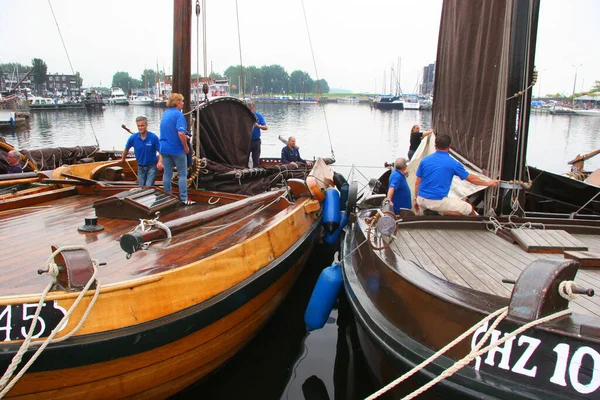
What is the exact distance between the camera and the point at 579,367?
7.07ft

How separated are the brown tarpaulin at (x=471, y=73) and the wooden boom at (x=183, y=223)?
3.17 m

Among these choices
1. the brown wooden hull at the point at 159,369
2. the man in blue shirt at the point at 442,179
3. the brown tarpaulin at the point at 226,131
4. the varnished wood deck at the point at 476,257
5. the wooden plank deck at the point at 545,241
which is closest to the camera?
the brown wooden hull at the point at 159,369

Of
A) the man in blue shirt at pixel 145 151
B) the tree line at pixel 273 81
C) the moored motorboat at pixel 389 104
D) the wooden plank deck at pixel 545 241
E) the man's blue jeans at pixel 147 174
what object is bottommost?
the wooden plank deck at pixel 545 241

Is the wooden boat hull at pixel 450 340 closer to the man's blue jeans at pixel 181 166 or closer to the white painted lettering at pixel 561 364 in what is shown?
the white painted lettering at pixel 561 364

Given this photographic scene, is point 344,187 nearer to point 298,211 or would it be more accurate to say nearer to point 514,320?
point 298,211

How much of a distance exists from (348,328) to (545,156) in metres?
29.3

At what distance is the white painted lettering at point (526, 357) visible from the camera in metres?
2.29

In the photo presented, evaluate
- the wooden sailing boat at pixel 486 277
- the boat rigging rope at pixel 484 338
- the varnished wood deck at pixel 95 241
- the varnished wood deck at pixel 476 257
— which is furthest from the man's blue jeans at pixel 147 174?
the boat rigging rope at pixel 484 338

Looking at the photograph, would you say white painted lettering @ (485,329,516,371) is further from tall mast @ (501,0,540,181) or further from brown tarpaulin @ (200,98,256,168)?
brown tarpaulin @ (200,98,256,168)

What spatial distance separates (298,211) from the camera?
565 centimetres

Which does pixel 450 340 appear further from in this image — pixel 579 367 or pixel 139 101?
pixel 139 101

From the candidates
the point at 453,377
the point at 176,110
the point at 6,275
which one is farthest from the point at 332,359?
the point at 176,110

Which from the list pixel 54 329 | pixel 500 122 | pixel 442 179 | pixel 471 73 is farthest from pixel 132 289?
pixel 471 73

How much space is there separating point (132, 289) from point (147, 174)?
4304 mm
